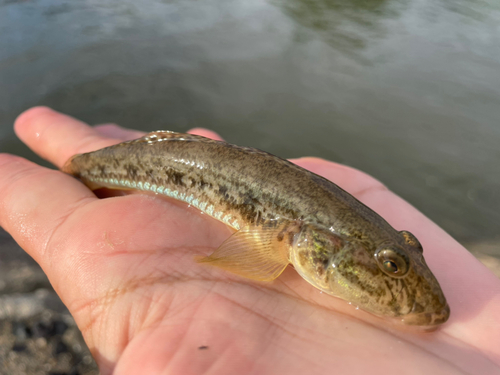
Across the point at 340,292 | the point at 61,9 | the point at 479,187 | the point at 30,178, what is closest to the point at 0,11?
the point at 61,9

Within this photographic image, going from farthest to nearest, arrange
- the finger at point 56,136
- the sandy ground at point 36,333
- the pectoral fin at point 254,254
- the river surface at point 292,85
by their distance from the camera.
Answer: the river surface at point 292,85, the finger at point 56,136, the sandy ground at point 36,333, the pectoral fin at point 254,254

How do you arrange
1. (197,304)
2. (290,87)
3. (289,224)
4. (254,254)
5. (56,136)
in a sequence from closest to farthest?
(197,304) → (254,254) → (289,224) → (56,136) → (290,87)

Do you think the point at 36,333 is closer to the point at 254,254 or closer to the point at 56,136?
the point at 254,254

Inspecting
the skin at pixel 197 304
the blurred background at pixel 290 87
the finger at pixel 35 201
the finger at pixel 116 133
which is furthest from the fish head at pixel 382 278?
the finger at pixel 116 133

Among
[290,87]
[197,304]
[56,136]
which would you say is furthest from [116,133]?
[197,304]

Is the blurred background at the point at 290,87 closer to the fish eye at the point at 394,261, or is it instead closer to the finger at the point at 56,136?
the finger at the point at 56,136
